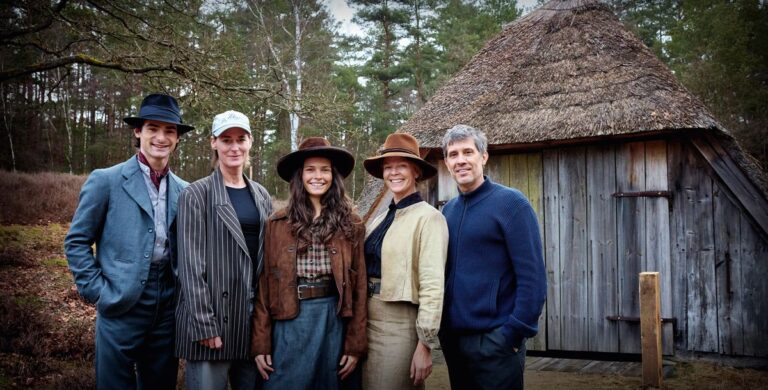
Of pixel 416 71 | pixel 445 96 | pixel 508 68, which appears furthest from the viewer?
pixel 416 71

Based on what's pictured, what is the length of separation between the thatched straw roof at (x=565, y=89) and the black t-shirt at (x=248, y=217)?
12.0ft

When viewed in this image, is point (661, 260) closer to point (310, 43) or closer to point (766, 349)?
point (766, 349)

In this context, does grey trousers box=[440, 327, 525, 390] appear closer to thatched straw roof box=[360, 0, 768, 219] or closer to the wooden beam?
thatched straw roof box=[360, 0, 768, 219]

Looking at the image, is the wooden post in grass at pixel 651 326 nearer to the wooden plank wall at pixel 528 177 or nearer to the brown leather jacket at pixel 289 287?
the wooden plank wall at pixel 528 177

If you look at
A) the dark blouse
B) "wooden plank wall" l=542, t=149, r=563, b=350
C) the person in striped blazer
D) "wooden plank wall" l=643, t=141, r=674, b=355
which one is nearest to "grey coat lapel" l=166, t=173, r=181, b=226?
the person in striped blazer

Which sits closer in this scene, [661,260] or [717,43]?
[661,260]

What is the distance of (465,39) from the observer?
53.7 ft

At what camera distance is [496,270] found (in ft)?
8.19

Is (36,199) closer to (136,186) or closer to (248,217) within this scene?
(136,186)

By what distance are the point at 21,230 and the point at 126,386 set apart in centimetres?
1036

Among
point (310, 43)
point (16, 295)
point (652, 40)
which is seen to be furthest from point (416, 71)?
point (16, 295)

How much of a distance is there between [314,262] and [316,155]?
596 mm

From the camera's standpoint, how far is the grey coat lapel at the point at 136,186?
105 inches

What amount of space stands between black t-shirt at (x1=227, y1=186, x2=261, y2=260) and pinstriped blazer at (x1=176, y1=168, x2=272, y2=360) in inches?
3.1
